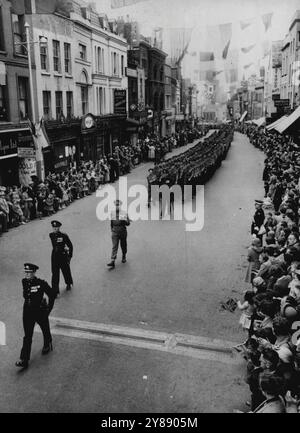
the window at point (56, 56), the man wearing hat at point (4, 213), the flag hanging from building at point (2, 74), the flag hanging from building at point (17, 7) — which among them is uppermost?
the flag hanging from building at point (17, 7)

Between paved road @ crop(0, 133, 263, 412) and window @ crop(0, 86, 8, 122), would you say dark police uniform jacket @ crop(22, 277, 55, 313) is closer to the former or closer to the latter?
paved road @ crop(0, 133, 263, 412)

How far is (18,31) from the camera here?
20.7 m

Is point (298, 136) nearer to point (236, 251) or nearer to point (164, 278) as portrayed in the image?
point (236, 251)

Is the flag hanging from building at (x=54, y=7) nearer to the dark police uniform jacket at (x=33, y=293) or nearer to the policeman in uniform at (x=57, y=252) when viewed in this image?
the policeman in uniform at (x=57, y=252)

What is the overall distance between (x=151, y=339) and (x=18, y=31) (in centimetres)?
1810

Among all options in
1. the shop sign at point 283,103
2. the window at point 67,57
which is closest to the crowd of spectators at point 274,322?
the window at point 67,57

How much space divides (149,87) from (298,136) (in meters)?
31.4

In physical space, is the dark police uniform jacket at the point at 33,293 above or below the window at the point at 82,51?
below

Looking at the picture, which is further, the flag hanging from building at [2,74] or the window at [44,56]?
the window at [44,56]

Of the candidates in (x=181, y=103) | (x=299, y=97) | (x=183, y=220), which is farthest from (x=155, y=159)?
(x=181, y=103)

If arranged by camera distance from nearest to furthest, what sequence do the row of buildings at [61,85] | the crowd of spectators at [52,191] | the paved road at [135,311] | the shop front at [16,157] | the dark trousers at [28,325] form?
the paved road at [135,311]
the dark trousers at [28,325]
the crowd of spectators at [52,191]
the shop front at [16,157]
the row of buildings at [61,85]

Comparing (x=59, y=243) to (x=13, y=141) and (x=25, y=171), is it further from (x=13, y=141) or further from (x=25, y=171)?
(x=25, y=171)

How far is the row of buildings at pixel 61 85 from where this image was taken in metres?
20.0

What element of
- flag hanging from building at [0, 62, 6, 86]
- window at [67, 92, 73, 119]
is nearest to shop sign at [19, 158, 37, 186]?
flag hanging from building at [0, 62, 6, 86]
